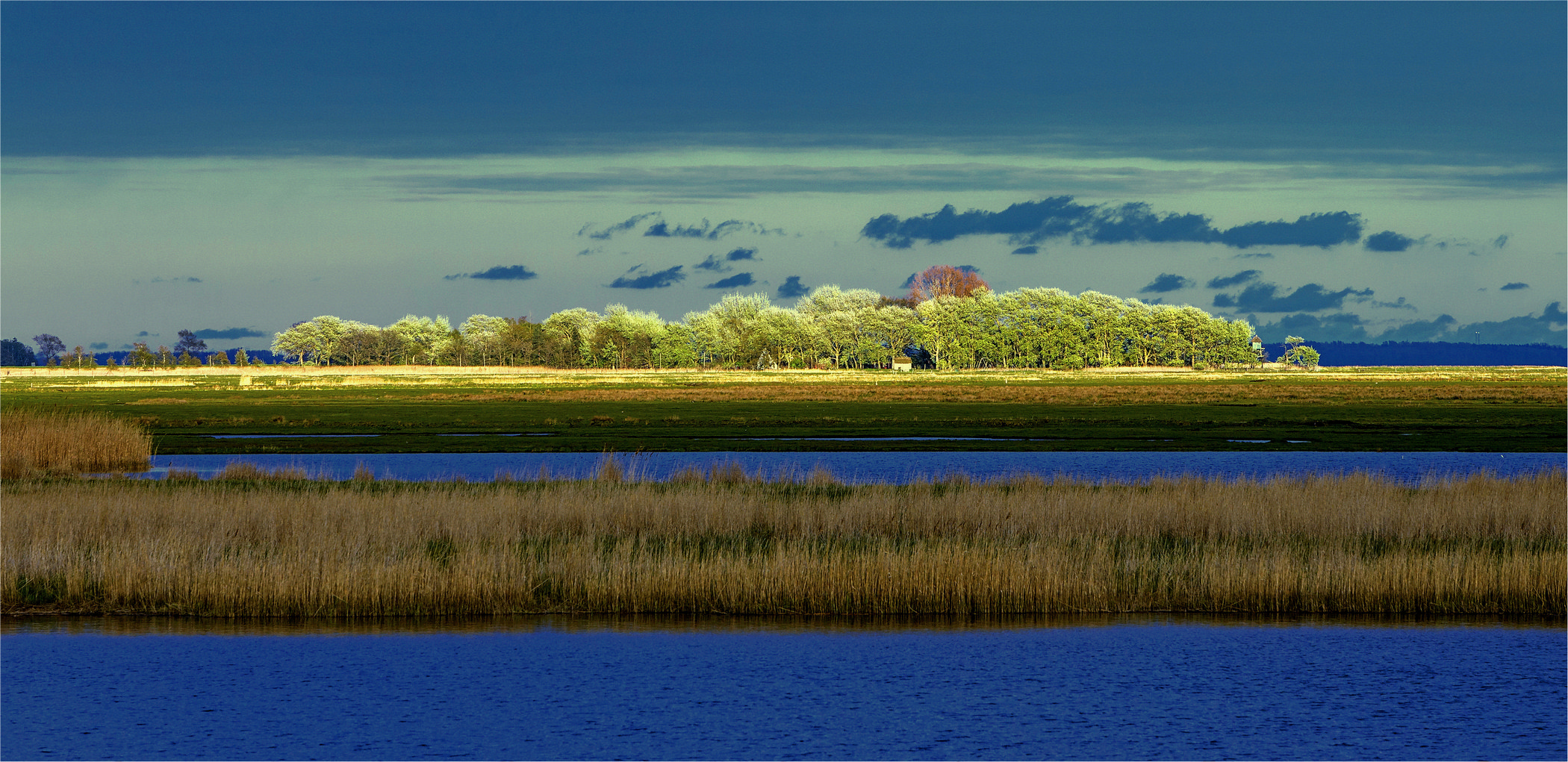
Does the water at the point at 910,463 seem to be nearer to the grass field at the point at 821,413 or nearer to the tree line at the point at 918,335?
the grass field at the point at 821,413

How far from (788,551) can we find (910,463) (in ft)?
66.0

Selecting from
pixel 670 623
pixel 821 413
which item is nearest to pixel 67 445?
pixel 670 623

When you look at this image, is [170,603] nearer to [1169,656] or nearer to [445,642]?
[445,642]

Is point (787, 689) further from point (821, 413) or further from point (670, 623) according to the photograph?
point (821, 413)

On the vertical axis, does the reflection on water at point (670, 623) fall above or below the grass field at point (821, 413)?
below

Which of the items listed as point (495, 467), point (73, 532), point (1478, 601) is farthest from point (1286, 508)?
point (495, 467)

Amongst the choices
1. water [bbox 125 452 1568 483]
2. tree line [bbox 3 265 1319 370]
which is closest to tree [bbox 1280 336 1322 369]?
tree line [bbox 3 265 1319 370]

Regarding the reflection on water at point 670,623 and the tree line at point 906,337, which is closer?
the reflection on water at point 670,623

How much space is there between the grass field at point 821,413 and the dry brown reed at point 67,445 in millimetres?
1019

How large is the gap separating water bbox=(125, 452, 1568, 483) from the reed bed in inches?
349

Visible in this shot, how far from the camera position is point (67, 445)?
38.3 m

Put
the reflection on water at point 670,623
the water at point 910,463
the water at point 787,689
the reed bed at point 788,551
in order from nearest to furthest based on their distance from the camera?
1. the water at point 787,689
2. the reflection on water at point 670,623
3. the reed bed at point 788,551
4. the water at point 910,463

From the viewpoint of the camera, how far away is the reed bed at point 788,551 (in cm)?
1878

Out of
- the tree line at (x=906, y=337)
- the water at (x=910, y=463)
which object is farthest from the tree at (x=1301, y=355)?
the water at (x=910, y=463)
